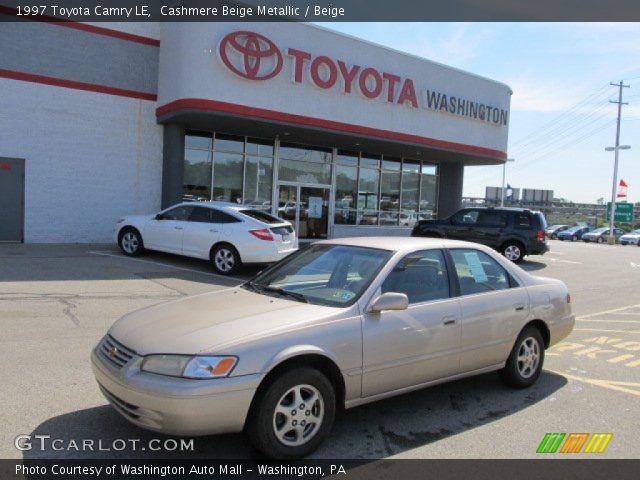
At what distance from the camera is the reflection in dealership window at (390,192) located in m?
22.3

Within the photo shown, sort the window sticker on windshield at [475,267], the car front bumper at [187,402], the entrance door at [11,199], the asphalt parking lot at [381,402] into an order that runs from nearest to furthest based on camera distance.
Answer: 1. the car front bumper at [187,402]
2. the asphalt parking lot at [381,402]
3. the window sticker on windshield at [475,267]
4. the entrance door at [11,199]

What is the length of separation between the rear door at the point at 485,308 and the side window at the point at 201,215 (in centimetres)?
781

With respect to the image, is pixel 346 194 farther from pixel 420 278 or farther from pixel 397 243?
pixel 420 278

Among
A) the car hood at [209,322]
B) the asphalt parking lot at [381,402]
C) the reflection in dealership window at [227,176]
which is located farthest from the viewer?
the reflection in dealership window at [227,176]

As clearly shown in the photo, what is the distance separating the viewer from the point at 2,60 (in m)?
14.3

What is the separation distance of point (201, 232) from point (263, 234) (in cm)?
153

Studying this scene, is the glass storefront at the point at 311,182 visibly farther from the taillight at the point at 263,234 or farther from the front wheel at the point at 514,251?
the taillight at the point at 263,234

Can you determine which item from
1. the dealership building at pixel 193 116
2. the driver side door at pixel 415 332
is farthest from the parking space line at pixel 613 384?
the dealership building at pixel 193 116

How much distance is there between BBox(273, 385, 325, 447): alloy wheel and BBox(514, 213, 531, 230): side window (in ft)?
49.0

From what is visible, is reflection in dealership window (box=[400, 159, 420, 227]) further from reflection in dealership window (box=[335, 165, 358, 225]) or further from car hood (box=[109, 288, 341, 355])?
car hood (box=[109, 288, 341, 355])

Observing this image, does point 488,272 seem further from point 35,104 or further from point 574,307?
point 35,104

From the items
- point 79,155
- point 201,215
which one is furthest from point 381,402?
point 79,155

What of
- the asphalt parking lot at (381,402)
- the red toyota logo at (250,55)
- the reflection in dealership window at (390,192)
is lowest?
the asphalt parking lot at (381,402)

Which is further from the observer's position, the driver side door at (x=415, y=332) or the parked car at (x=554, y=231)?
the parked car at (x=554, y=231)
